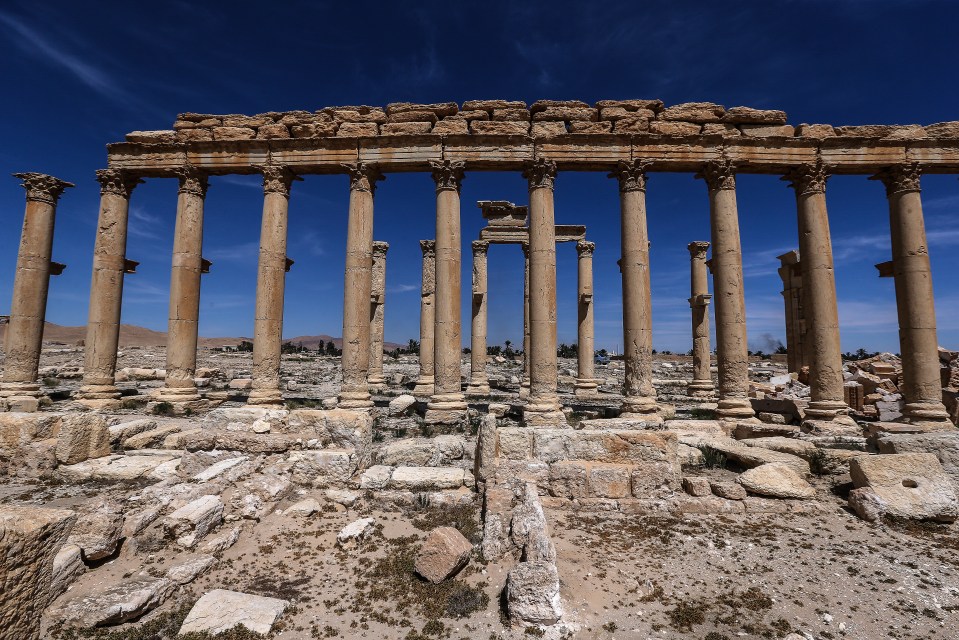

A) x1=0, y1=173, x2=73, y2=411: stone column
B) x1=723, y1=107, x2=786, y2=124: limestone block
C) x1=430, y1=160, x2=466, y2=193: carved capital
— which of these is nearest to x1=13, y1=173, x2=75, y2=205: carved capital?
x1=0, y1=173, x2=73, y2=411: stone column

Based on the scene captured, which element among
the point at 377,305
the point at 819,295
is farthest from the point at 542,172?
the point at 377,305

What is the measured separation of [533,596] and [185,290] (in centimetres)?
1690

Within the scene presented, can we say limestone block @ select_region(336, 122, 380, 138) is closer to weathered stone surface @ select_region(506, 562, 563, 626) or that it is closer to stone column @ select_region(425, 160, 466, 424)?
stone column @ select_region(425, 160, 466, 424)

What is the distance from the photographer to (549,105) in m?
16.5

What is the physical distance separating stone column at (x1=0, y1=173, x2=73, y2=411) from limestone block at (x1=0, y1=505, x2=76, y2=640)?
17.8m

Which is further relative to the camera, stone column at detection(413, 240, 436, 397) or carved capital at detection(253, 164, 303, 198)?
stone column at detection(413, 240, 436, 397)

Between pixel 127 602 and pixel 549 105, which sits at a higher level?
pixel 549 105

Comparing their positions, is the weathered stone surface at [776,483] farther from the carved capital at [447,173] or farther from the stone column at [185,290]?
the stone column at [185,290]

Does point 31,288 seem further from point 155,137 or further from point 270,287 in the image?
point 270,287

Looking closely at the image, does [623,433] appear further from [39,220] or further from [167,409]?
[39,220]

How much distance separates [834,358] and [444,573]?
1597 centimetres

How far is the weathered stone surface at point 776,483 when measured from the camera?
8945 millimetres

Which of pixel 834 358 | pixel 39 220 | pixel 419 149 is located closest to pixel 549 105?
pixel 419 149

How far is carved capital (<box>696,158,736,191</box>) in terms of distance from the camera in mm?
16484
